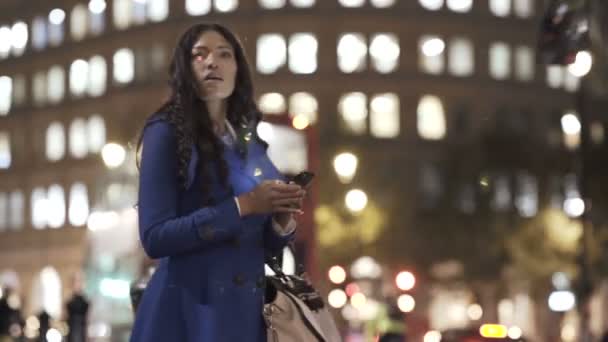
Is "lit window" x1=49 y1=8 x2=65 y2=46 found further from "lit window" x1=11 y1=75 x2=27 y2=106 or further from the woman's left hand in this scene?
the woman's left hand

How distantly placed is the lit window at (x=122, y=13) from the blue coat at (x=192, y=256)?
90740 millimetres

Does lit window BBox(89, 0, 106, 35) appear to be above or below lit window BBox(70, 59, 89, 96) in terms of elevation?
above

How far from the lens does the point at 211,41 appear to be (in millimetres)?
4484

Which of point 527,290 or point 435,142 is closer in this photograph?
point 527,290

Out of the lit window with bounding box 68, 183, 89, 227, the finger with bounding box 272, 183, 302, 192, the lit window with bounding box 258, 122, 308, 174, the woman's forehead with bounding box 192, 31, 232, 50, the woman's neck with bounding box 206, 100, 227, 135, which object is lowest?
the finger with bounding box 272, 183, 302, 192

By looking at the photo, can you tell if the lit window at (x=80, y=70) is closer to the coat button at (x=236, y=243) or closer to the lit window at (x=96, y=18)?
→ the lit window at (x=96, y=18)

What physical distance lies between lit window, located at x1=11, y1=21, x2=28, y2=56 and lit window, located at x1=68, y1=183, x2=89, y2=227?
40.1ft

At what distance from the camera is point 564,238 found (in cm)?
7375

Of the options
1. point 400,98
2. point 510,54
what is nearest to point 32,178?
point 400,98

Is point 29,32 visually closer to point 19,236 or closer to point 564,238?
point 19,236

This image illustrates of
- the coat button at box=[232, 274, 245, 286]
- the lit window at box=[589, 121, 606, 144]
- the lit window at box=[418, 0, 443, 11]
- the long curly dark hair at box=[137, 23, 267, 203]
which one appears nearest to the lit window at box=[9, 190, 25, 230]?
the lit window at box=[418, 0, 443, 11]

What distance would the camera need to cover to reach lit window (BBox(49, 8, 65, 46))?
9869cm

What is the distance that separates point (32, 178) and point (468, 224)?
33209 mm

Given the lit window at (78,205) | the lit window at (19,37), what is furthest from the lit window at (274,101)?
the lit window at (19,37)
